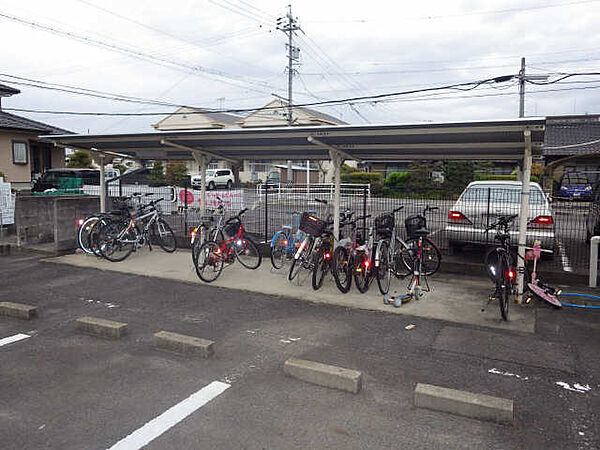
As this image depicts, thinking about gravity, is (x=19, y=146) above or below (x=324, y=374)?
above

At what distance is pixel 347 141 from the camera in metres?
7.28

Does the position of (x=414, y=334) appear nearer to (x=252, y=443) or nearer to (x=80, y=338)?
(x=252, y=443)

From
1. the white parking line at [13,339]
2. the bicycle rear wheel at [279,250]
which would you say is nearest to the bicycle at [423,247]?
the bicycle rear wheel at [279,250]

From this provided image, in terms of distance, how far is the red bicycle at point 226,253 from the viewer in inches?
279

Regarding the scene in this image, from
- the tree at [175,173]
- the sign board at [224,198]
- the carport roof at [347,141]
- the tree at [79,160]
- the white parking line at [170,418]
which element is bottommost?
the white parking line at [170,418]

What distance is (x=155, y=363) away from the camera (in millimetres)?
4078

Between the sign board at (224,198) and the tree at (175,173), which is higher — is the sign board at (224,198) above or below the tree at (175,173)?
below

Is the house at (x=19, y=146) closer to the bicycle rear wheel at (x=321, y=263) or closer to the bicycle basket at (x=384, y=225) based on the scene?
the bicycle rear wheel at (x=321, y=263)

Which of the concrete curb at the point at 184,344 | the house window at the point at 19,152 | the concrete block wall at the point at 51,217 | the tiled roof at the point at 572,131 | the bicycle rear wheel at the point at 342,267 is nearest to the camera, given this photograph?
the concrete curb at the point at 184,344

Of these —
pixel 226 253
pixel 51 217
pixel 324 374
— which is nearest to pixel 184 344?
pixel 324 374

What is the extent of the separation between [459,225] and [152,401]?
6.06 meters

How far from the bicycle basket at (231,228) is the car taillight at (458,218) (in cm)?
380

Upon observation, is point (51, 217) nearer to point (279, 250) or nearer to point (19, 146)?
point (279, 250)

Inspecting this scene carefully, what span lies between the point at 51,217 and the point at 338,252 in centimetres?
793
